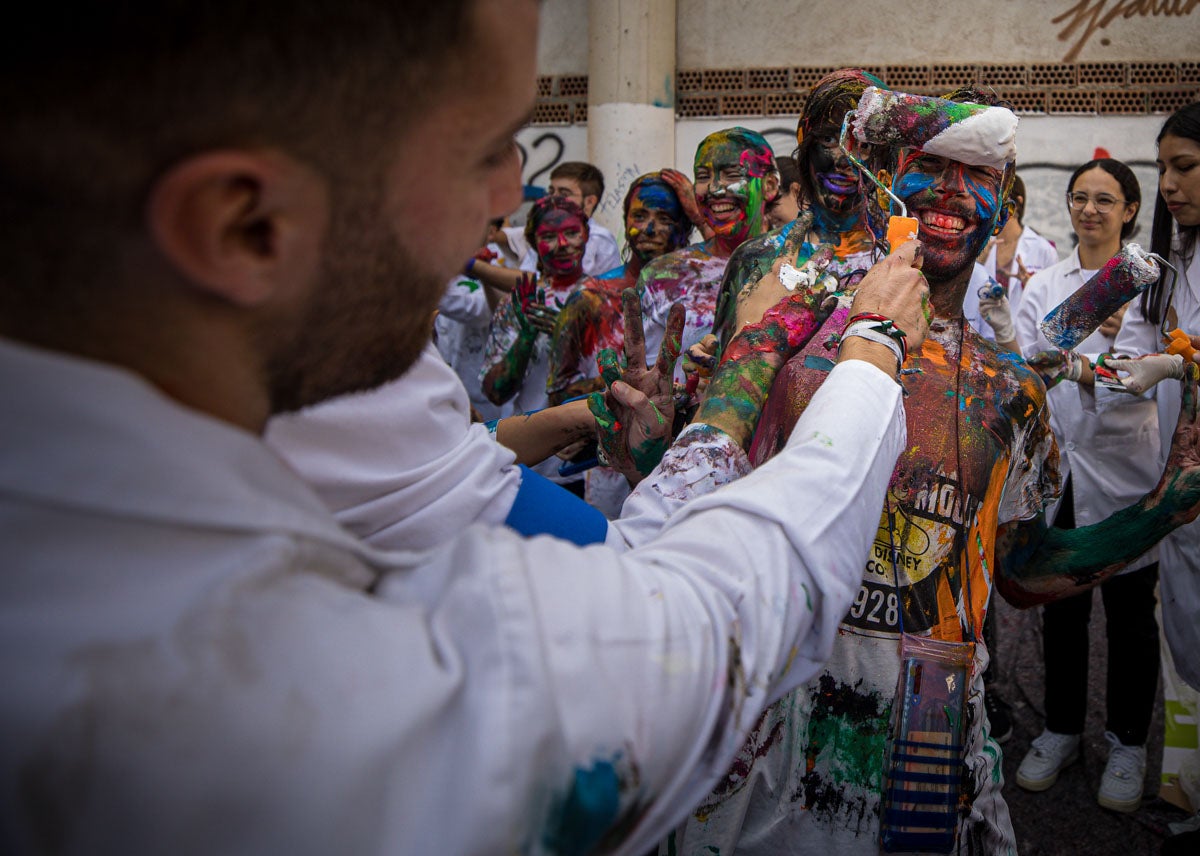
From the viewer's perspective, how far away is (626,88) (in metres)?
8.65

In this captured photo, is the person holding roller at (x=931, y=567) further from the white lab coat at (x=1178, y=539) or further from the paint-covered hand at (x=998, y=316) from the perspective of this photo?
the paint-covered hand at (x=998, y=316)

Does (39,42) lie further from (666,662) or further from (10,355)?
(666,662)

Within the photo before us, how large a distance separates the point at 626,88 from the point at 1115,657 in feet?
21.6

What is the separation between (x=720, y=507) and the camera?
3.44 ft

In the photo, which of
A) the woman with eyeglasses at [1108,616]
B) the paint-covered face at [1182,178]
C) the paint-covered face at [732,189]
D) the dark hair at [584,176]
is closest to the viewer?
the paint-covered face at [1182,178]

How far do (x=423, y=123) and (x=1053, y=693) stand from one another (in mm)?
4018

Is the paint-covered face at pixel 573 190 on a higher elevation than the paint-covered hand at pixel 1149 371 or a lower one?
higher

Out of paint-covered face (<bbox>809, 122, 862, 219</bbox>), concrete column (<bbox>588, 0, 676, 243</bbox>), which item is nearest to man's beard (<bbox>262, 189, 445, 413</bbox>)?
paint-covered face (<bbox>809, 122, 862, 219</bbox>)

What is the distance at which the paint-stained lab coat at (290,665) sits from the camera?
0.66m

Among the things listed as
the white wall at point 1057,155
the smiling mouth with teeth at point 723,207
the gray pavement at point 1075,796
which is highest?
the white wall at point 1057,155

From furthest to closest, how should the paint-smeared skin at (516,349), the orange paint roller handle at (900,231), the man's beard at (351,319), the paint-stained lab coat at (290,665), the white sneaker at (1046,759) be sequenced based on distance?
the paint-smeared skin at (516,349) < the white sneaker at (1046,759) < the orange paint roller handle at (900,231) < the man's beard at (351,319) < the paint-stained lab coat at (290,665)

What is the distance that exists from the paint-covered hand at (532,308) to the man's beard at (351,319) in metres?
3.70

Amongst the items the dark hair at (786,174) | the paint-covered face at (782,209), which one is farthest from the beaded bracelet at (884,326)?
the dark hair at (786,174)

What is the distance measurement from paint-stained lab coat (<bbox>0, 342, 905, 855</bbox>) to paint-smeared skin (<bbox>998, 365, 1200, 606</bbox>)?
5.20ft
